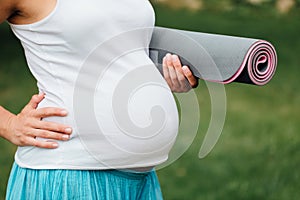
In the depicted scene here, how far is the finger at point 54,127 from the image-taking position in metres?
1.69

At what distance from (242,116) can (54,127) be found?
9.89 feet

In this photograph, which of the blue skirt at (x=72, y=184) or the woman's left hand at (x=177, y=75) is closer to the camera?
the blue skirt at (x=72, y=184)

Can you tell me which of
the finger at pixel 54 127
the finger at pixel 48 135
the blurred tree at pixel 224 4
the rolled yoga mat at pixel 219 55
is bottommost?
the blurred tree at pixel 224 4

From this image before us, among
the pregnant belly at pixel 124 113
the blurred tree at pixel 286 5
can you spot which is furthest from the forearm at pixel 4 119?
the blurred tree at pixel 286 5

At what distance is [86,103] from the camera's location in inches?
66.4

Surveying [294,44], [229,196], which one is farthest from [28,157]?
[294,44]

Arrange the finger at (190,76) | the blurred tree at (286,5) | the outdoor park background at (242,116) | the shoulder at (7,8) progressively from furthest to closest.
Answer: the blurred tree at (286,5) < the outdoor park background at (242,116) < the finger at (190,76) < the shoulder at (7,8)

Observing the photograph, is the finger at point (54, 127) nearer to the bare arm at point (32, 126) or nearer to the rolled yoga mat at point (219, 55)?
the bare arm at point (32, 126)

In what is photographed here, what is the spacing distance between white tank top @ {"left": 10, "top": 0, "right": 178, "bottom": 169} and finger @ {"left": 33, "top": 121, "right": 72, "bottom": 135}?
0.01 meters

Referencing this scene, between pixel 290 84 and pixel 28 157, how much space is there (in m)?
3.68

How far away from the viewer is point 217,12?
698 cm

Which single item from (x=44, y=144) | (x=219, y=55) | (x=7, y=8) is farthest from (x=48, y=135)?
(x=219, y=55)

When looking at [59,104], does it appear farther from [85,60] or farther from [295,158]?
[295,158]

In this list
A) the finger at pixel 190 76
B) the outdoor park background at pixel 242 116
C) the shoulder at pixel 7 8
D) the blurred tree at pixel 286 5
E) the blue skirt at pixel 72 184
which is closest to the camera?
the shoulder at pixel 7 8
